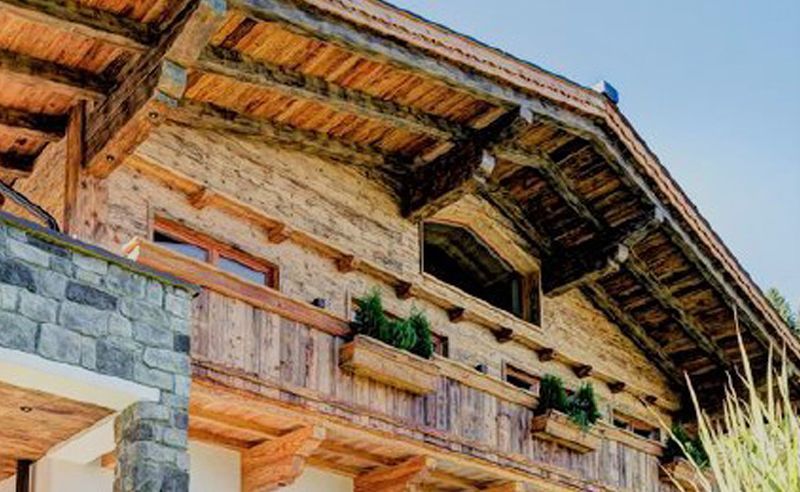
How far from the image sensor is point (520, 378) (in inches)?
668

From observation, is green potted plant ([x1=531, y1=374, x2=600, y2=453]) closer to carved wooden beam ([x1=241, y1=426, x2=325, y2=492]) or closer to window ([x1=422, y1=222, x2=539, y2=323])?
window ([x1=422, y1=222, x2=539, y2=323])

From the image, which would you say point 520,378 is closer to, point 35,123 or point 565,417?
point 565,417

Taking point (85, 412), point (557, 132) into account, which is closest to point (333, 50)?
point (557, 132)

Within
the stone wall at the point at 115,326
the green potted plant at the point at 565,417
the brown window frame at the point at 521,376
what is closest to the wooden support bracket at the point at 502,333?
the brown window frame at the point at 521,376

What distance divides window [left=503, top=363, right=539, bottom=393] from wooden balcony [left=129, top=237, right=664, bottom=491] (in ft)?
4.20

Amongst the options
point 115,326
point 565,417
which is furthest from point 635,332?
point 115,326

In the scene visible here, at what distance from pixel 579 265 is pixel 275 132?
4.78m

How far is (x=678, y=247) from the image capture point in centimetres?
1781

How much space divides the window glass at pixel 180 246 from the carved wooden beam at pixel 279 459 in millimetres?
1767

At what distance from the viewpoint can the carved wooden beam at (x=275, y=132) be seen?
13.5 m

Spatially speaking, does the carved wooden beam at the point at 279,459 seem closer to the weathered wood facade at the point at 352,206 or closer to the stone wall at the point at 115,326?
the weathered wood facade at the point at 352,206

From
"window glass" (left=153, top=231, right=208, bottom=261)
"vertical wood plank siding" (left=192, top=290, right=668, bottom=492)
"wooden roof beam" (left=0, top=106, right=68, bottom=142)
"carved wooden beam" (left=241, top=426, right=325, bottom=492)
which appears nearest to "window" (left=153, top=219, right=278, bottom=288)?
"window glass" (left=153, top=231, right=208, bottom=261)

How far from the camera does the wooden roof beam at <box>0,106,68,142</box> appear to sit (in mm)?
13094

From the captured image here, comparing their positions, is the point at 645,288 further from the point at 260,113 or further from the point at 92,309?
the point at 92,309
